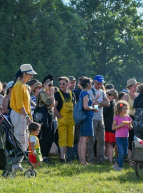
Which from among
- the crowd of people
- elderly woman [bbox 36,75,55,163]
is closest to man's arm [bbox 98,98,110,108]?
the crowd of people

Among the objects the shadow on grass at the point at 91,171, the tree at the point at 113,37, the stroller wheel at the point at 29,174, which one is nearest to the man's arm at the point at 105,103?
the shadow on grass at the point at 91,171

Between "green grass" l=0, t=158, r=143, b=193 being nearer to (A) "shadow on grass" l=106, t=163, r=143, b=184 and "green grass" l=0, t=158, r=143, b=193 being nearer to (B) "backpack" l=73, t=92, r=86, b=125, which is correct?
(A) "shadow on grass" l=106, t=163, r=143, b=184

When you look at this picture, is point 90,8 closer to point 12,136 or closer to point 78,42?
point 78,42

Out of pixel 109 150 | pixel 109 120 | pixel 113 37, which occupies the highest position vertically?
pixel 113 37

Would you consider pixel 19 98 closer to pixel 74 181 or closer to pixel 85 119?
pixel 74 181

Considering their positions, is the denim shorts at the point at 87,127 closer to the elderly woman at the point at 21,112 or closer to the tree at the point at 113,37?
the elderly woman at the point at 21,112

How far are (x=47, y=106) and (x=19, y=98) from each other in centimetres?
170

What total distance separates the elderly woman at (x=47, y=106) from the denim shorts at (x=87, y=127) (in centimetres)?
74

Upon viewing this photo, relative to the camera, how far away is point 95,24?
180ft

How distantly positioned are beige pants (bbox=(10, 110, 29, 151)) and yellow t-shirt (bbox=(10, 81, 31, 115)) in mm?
111

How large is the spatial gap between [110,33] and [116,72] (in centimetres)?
559

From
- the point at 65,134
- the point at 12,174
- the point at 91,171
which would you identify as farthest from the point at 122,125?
the point at 12,174

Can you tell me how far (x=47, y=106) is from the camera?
10297 millimetres

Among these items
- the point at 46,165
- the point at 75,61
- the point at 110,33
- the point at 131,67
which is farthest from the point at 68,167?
the point at 131,67
